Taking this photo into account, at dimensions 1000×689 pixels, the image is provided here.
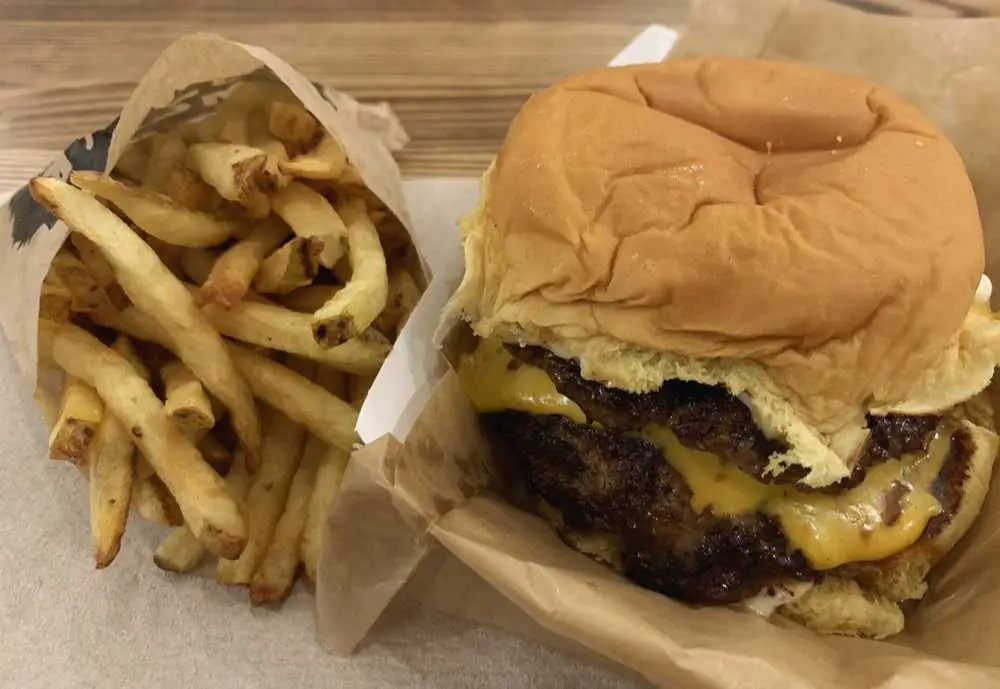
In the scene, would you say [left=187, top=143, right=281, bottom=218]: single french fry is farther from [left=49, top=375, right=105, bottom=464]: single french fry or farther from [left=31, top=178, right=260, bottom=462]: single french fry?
[left=49, top=375, right=105, bottom=464]: single french fry

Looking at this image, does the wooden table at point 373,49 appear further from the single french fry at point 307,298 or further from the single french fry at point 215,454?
the single french fry at point 215,454

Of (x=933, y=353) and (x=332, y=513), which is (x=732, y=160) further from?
(x=332, y=513)

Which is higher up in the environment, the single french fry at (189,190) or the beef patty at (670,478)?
the single french fry at (189,190)

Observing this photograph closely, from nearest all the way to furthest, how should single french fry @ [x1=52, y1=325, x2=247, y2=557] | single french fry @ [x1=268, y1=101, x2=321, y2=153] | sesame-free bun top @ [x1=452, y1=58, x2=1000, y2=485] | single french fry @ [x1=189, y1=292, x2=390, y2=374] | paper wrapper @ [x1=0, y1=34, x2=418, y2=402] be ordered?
sesame-free bun top @ [x1=452, y1=58, x2=1000, y2=485] → single french fry @ [x1=52, y1=325, x2=247, y2=557] → single french fry @ [x1=189, y1=292, x2=390, y2=374] → paper wrapper @ [x1=0, y1=34, x2=418, y2=402] → single french fry @ [x1=268, y1=101, x2=321, y2=153]

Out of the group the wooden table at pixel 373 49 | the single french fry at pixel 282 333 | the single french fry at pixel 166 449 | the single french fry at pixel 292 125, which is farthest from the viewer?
the wooden table at pixel 373 49

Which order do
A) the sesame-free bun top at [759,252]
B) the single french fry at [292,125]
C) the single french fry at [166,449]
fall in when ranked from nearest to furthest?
1. the sesame-free bun top at [759,252]
2. the single french fry at [166,449]
3. the single french fry at [292,125]

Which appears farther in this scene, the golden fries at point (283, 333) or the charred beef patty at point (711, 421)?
the golden fries at point (283, 333)

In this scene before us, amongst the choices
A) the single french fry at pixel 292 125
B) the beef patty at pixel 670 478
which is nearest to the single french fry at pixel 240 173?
the single french fry at pixel 292 125

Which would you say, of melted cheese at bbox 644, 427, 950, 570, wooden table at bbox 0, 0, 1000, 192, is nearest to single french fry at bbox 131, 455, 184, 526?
melted cheese at bbox 644, 427, 950, 570
